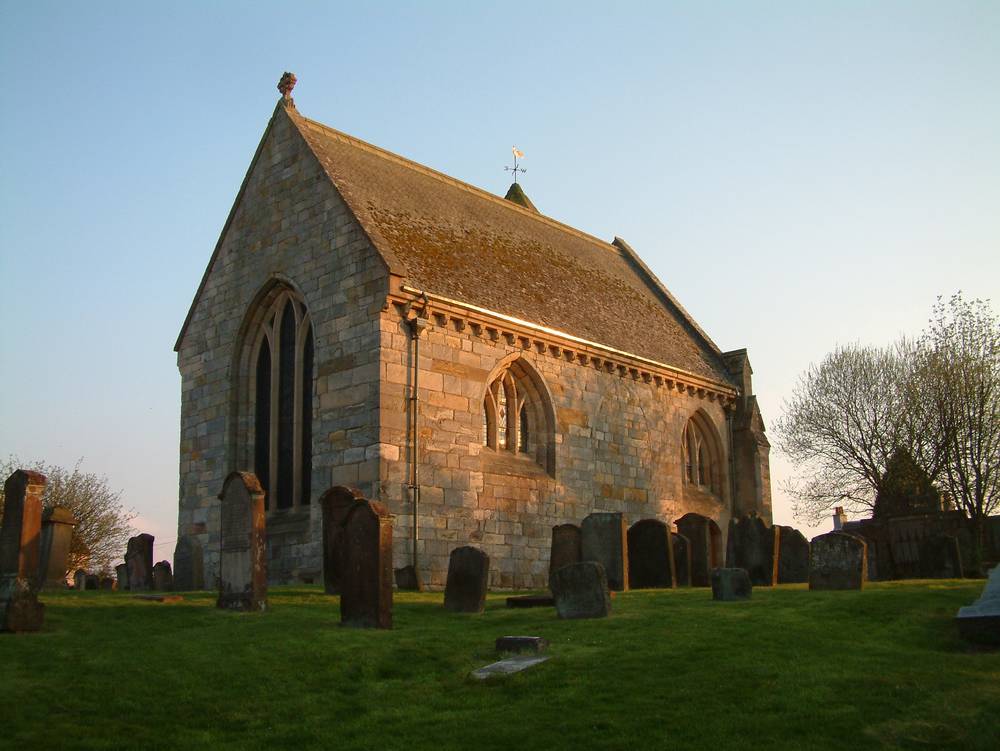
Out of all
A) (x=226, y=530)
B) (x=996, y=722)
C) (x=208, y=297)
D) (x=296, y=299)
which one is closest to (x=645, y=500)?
(x=296, y=299)

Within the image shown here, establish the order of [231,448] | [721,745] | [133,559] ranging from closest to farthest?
[721,745] → [133,559] → [231,448]

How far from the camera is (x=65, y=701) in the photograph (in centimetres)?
1105

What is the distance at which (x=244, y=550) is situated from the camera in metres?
16.2

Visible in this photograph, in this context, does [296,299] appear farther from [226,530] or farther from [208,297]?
[226,530]

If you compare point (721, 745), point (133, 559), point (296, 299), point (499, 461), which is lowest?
point (721, 745)

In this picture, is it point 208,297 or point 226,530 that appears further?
point 208,297

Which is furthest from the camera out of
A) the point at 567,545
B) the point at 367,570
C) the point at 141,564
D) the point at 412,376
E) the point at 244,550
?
the point at 141,564

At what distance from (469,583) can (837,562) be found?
5.96 m

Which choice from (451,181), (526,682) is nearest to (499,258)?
(451,181)

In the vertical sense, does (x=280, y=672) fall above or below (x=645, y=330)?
below

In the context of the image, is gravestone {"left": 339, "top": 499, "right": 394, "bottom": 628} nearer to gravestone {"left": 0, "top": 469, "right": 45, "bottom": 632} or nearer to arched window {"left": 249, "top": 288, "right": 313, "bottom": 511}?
gravestone {"left": 0, "top": 469, "right": 45, "bottom": 632}

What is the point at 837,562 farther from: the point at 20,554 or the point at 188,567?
the point at 188,567

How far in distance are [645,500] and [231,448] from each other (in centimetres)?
1055

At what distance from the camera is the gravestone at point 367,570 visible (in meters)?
14.7
